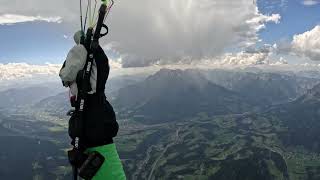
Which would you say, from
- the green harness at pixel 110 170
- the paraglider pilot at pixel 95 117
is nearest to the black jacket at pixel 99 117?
the paraglider pilot at pixel 95 117

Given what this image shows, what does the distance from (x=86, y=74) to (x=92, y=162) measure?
1.34 meters

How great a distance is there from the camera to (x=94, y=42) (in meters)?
5.70

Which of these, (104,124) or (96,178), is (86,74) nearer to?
(104,124)

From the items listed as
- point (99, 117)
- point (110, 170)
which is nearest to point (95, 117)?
point (99, 117)

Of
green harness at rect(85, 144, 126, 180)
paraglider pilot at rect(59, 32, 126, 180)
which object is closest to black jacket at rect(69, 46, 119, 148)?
paraglider pilot at rect(59, 32, 126, 180)

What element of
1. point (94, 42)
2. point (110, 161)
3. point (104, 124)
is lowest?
point (110, 161)

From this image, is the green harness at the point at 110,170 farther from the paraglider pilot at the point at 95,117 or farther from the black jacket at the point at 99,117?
the black jacket at the point at 99,117

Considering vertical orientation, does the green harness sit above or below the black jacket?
below

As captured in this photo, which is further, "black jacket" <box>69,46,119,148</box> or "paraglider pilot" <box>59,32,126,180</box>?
"black jacket" <box>69,46,119,148</box>

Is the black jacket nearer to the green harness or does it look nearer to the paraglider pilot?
the paraglider pilot

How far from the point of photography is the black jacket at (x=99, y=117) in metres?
5.62

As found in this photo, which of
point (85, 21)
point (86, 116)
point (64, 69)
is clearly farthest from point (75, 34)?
point (86, 116)

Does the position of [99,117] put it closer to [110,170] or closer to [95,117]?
[95,117]

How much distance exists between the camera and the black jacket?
5617 mm
